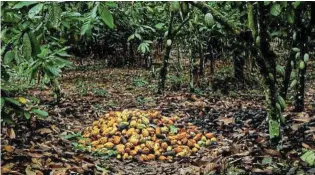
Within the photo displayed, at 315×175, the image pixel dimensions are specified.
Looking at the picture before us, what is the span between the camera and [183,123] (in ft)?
17.1

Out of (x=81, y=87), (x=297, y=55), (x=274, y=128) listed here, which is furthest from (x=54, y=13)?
(x=81, y=87)

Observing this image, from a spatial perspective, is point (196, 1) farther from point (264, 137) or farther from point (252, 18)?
point (264, 137)

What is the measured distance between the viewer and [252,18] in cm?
323

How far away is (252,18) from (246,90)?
15.9 feet

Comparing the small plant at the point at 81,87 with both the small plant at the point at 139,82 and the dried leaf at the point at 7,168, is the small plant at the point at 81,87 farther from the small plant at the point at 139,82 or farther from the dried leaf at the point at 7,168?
the dried leaf at the point at 7,168

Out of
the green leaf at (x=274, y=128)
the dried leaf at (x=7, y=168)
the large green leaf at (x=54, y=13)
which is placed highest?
the large green leaf at (x=54, y=13)

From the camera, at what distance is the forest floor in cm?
320

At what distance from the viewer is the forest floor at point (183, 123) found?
3195 millimetres

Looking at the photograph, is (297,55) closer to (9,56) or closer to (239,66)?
(9,56)

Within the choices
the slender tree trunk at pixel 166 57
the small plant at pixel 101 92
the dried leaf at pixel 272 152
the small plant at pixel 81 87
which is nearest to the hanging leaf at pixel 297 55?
the dried leaf at pixel 272 152

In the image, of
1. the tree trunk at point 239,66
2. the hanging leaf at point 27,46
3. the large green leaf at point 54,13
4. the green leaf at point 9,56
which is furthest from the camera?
the tree trunk at point 239,66

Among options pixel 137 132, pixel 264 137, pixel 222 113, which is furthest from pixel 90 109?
pixel 264 137

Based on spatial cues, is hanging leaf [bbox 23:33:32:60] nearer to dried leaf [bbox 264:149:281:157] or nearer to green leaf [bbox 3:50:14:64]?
green leaf [bbox 3:50:14:64]

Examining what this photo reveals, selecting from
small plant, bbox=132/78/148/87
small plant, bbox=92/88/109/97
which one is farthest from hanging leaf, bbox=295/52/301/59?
small plant, bbox=132/78/148/87
